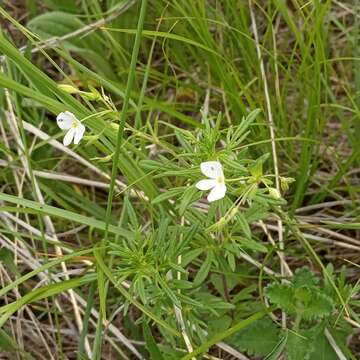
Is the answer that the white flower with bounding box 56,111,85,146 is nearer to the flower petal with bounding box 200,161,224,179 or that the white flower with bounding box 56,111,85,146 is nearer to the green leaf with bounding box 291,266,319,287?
the flower petal with bounding box 200,161,224,179

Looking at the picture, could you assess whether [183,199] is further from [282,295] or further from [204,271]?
[282,295]

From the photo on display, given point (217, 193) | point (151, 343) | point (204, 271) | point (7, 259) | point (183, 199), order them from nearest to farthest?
point (217, 193), point (183, 199), point (151, 343), point (204, 271), point (7, 259)

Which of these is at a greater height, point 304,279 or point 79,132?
point 79,132

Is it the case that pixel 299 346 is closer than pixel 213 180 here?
No

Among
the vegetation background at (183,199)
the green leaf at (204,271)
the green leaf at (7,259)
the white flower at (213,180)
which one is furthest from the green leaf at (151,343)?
the green leaf at (7,259)

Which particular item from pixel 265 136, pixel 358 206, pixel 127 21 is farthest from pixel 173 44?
pixel 358 206

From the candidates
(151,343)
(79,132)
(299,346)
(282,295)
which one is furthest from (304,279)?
(79,132)

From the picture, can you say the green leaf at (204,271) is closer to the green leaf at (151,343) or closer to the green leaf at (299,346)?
the green leaf at (151,343)
